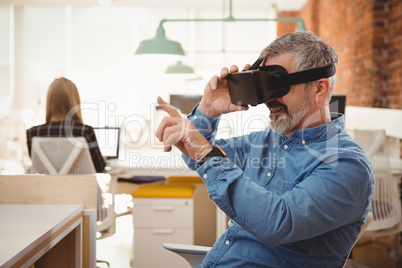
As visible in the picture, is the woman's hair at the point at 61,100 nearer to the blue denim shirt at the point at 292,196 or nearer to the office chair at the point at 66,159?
the office chair at the point at 66,159

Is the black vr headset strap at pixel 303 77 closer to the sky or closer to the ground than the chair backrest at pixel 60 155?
closer to the sky

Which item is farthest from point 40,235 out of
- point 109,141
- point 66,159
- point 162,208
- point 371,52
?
point 371,52

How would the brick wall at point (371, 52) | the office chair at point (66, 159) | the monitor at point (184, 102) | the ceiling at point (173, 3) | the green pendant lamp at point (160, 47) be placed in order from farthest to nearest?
the ceiling at point (173, 3), the monitor at point (184, 102), the brick wall at point (371, 52), the green pendant lamp at point (160, 47), the office chair at point (66, 159)

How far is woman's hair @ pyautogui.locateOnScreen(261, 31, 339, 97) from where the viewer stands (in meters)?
1.08

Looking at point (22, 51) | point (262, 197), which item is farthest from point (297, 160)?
point (22, 51)

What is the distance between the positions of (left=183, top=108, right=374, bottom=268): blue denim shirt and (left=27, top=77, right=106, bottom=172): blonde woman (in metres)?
1.57

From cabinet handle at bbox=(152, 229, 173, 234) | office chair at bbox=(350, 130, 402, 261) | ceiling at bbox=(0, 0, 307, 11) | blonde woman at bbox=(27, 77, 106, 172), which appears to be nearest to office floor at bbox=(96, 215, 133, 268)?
cabinet handle at bbox=(152, 229, 173, 234)

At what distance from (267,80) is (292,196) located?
302 millimetres

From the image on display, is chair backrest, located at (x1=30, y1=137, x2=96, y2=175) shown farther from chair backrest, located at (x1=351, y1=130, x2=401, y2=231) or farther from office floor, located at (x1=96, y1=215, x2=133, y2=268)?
chair backrest, located at (x1=351, y1=130, x2=401, y2=231)

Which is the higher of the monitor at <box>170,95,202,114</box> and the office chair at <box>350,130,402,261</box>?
the monitor at <box>170,95,202,114</box>

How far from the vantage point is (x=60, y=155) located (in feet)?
8.48

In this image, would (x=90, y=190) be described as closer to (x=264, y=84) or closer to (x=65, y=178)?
(x=65, y=178)

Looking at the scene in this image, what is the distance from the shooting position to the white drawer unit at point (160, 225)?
2.42 meters

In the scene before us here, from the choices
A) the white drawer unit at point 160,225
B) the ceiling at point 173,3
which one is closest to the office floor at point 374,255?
the white drawer unit at point 160,225
